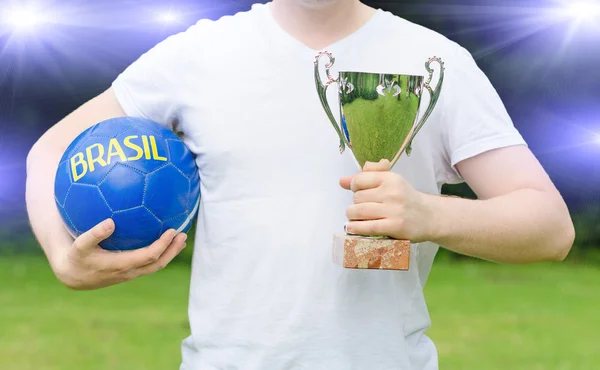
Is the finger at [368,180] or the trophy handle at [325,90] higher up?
the trophy handle at [325,90]

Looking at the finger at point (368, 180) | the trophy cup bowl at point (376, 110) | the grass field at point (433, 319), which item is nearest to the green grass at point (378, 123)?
the trophy cup bowl at point (376, 110)

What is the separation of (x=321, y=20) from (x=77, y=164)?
0.70m

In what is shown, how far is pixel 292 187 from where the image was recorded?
2076mm

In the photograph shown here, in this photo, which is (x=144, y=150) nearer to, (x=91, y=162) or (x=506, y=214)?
(x=91, y=162)

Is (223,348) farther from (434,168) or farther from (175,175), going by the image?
(434,168)

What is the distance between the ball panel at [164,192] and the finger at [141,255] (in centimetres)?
8

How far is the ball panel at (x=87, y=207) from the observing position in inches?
80.7

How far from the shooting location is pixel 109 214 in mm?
2053

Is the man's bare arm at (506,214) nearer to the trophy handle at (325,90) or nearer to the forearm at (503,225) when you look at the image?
the forearm at (503,225)

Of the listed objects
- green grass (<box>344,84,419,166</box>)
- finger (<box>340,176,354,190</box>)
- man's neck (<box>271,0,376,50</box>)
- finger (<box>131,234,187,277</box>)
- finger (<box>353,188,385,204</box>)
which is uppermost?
man's neck (<box>271,0,376,50</box>)

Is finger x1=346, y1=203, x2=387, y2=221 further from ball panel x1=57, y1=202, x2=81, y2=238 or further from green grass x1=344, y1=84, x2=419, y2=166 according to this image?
ball panel x1=57, y1=202, x2=81, y2=238

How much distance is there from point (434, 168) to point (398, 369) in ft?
1.66

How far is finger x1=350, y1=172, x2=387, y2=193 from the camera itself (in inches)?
70.6

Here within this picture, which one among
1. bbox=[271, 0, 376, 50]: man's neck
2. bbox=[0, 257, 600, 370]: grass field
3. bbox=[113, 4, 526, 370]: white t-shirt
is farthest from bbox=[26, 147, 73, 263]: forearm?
bbox=[0, 257, 600, 370]: grass field
